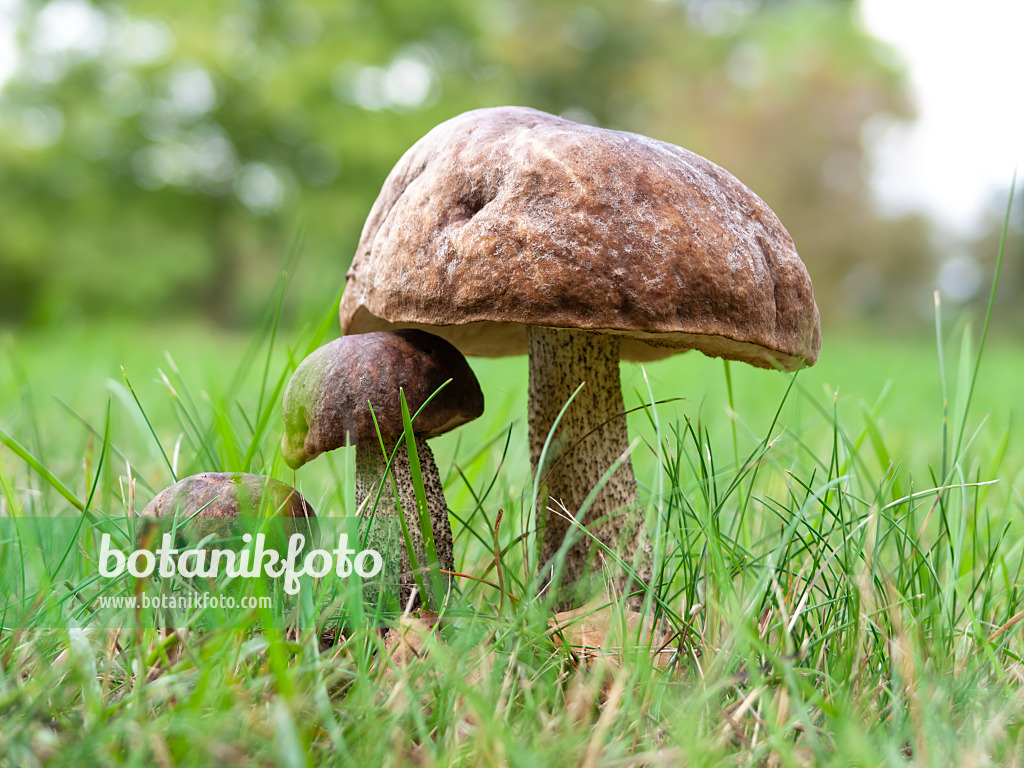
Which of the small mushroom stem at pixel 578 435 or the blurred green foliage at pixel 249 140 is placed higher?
the blurred green foliage at pixel 249 140

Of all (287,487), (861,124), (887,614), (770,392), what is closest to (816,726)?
(887,614)

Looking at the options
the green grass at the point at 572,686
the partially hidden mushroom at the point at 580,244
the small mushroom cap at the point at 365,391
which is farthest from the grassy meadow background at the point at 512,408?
the partially hidden mushroom at the point at 580,244

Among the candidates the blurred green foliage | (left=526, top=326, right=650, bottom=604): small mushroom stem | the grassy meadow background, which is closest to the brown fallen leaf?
the grassy meadow background

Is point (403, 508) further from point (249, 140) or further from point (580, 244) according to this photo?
point (249, 140)

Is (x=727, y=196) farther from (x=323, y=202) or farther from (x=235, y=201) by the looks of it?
(x=235, y=201)

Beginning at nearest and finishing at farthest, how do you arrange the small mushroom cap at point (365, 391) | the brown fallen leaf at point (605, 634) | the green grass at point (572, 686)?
the green grass at point (572, 686) → the brown fallen leaf at point (605, 634) → the small mushroom cap at point (365, 391)

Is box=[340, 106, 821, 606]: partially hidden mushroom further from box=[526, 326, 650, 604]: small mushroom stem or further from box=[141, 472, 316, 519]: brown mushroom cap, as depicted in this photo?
box=[141, 472, 316, 519]: brown mushroom cap

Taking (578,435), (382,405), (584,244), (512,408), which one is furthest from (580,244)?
(512,408)

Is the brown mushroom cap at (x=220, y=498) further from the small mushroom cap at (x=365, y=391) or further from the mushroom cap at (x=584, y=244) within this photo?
the mushroom cap at (x=584, y=244)
